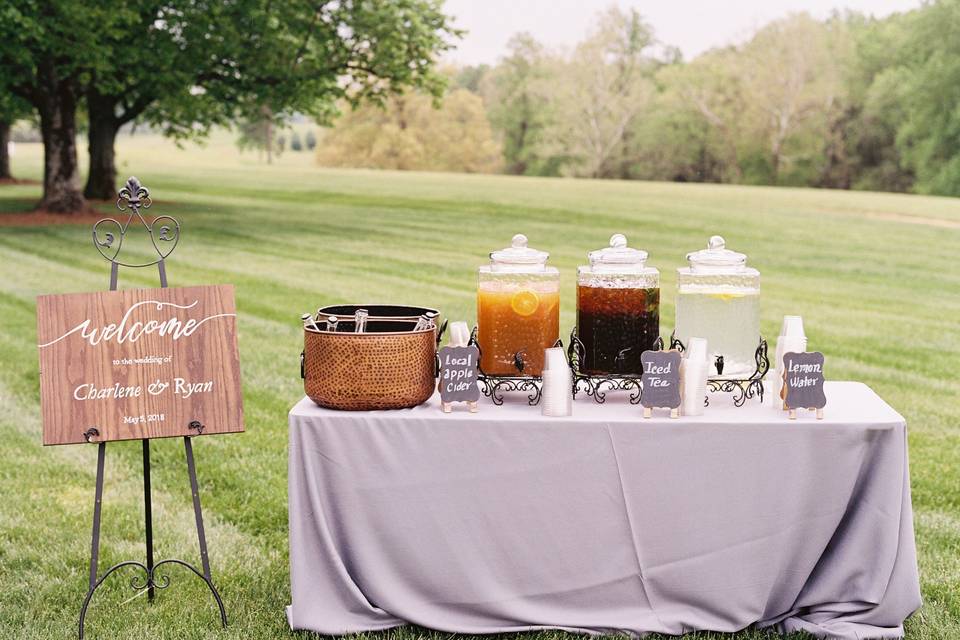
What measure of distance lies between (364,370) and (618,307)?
78cm

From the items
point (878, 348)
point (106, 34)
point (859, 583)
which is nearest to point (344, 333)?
point (859, 583)

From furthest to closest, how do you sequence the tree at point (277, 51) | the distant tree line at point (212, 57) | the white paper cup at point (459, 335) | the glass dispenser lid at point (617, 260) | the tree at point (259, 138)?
the tree at point (259, 138), the tree at point (277, 51), the distant tree line at point (212, 57), the white paper cup at point (459, 335), the glass dispenser lid at point (617, 260)

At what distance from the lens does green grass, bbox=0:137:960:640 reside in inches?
144

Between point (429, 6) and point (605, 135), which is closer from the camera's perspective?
point (429, 6)

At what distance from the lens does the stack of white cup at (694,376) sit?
3.01 metres

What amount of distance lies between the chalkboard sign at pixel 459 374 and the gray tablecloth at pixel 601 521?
0.07m

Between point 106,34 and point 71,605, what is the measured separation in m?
14.8

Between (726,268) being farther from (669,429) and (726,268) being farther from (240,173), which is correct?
(240,173)

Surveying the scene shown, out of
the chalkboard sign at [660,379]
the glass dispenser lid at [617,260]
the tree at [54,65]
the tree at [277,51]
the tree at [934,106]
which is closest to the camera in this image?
the chalkboard sign at [660,379]

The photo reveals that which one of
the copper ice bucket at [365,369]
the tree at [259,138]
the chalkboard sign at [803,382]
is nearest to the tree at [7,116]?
the copper ice bucket at [365,369]

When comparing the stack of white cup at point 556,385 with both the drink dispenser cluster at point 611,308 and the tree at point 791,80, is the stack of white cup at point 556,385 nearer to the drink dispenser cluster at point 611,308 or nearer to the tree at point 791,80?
the drink dispenser cluster at point 611,308

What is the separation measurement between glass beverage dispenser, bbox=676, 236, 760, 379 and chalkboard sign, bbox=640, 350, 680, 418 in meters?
0.18

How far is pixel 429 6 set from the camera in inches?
775

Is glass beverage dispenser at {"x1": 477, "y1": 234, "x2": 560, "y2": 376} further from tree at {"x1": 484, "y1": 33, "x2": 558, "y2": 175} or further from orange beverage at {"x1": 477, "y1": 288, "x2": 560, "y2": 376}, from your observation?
tree at {"x1": 484, "y1": 33, "x2": 558, "y2": 175}
